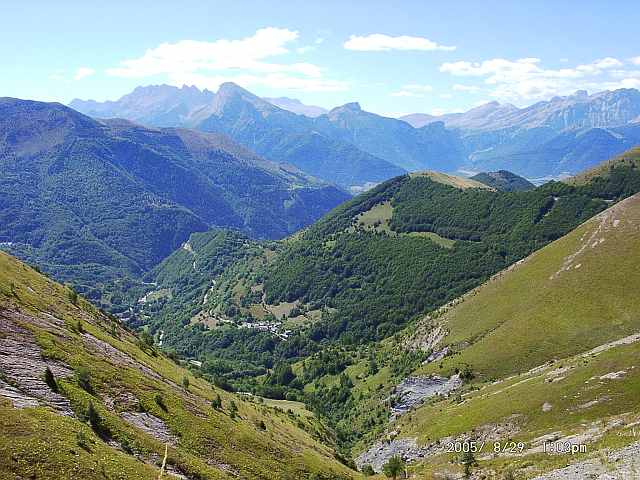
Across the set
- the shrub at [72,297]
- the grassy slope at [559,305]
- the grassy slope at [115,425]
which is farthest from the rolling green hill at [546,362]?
the shrub at [72,297]

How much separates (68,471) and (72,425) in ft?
22.2

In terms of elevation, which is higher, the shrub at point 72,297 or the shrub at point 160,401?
the shrub at point 72,297

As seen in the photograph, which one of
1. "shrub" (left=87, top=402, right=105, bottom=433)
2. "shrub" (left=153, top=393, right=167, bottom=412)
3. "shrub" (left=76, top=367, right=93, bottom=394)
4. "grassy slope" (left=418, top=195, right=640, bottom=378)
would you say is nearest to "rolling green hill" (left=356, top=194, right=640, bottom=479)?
"grassy slope" (left=418, top=195, right=640, bottom=378)

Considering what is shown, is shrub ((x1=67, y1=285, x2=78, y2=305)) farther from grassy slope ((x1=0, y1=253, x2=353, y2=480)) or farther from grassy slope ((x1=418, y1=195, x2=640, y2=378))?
grassy slope ((x1=418, y1=195, x2=640, y2=378))

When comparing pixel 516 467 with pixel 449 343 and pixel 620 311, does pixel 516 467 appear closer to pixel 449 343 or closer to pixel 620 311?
pixel 620 311

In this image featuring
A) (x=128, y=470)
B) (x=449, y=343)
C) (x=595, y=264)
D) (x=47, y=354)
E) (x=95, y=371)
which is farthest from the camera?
(x=449, y=343)

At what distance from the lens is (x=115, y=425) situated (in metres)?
47.9

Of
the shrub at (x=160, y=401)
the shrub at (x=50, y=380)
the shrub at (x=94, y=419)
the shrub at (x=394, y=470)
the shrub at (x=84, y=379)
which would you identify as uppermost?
the shrub at (x=50, y=380)

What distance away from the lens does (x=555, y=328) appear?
114 metres

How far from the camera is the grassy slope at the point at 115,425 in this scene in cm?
3741

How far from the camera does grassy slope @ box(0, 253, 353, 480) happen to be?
3741 centimetres

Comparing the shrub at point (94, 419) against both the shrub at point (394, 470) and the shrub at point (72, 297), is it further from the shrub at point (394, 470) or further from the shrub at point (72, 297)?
the shrub at point (72, 297)

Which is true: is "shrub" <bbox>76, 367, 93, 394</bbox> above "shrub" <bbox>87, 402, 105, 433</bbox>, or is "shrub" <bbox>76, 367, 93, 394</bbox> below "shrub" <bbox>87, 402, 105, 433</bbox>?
above

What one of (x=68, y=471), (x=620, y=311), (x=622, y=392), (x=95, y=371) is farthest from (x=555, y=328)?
(x=68, y=471)
